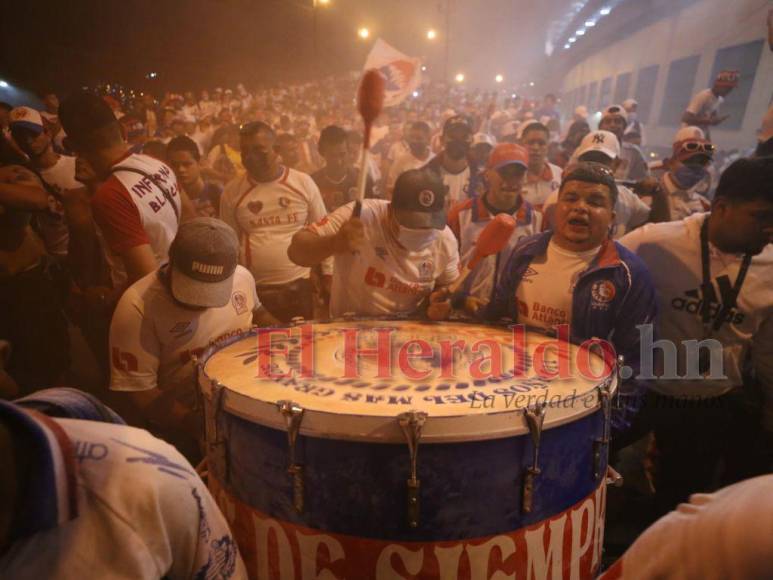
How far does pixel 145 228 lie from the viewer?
10.8ft

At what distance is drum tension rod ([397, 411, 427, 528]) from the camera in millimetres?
1610

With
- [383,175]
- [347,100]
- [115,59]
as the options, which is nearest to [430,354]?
[115,59]

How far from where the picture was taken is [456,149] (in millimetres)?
6188

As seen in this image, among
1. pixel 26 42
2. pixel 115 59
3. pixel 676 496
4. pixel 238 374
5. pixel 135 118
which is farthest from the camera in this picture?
pixel 135 118

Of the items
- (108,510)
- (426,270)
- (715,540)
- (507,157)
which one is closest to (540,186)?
(507,157)

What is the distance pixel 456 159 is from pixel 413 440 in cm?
518

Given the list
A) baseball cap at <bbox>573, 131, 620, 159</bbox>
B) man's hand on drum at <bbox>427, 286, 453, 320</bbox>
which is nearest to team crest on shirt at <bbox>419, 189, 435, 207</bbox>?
man's hand on drum at <bbox>427, 286, 453, 320</bbox>

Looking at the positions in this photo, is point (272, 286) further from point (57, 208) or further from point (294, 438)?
point (294, 438)

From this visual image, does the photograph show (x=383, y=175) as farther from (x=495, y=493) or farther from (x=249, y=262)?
(x=495, y=493)

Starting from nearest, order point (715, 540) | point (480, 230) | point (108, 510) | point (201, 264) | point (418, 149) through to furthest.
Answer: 1. point (715, 540)
2. point (108, 510)
3. point (201, 264)
4. point (480, 230)
5. point (418, 149)

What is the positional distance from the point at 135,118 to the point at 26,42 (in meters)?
1.69

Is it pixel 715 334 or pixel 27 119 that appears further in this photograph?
pixel 27 119

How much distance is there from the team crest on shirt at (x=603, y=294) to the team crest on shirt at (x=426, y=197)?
3.59 ft

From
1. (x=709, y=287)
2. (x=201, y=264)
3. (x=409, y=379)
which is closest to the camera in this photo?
(x=409, y=379)
